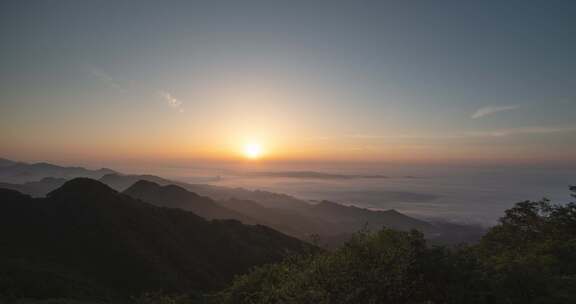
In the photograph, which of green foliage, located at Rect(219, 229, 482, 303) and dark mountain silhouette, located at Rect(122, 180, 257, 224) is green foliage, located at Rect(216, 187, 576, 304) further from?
dark mountain silhouette, located at Rect(122, 180, 257, 224)

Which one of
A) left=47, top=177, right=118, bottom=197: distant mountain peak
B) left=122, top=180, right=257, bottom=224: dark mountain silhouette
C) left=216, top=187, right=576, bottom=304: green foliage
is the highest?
left=216, top=187, right=576, bottom=304: green foliage

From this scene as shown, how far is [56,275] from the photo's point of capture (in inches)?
1715

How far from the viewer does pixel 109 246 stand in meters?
61.4


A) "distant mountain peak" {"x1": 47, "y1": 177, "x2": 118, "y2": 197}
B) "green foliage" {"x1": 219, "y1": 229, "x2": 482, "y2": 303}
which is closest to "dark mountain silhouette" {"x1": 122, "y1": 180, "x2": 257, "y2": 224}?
"distant mountain peak" {"x1": 47, "y1": 177, "x2": 118, "y2": 197}

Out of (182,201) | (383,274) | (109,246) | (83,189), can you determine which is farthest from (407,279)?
(182,201)

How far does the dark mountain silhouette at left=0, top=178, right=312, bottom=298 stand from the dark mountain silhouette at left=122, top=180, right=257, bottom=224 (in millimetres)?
67495

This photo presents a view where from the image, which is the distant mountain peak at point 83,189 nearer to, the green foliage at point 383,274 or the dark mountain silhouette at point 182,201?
the dark mountain silhouette at point 182,201

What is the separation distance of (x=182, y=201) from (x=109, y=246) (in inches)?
4070

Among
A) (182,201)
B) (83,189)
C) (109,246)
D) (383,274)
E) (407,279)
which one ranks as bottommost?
(182,201)

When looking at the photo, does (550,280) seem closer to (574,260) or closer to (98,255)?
(574,260)

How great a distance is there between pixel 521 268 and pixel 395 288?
320 inches

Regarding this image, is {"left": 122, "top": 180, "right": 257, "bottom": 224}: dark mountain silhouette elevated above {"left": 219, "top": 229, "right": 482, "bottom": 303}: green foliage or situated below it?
below

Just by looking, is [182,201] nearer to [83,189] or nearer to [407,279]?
[83,189]

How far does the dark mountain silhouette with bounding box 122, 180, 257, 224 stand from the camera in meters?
155
